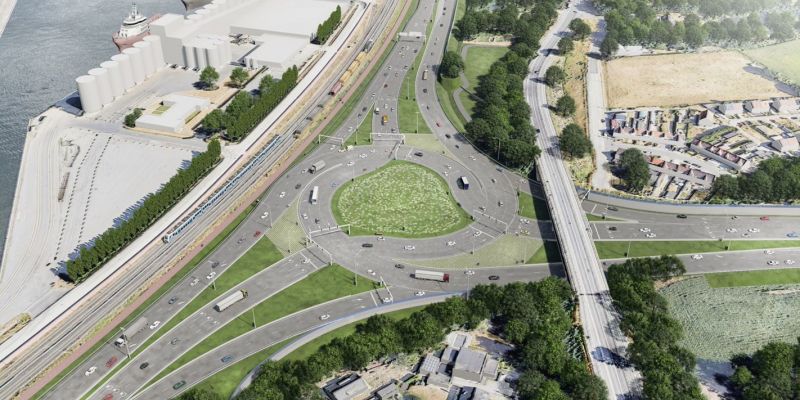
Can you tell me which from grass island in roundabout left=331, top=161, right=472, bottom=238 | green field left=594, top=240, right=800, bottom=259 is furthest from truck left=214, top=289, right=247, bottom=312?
green field left=594, top=240, right=800, bottom=259

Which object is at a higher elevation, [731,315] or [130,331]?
[731,315]

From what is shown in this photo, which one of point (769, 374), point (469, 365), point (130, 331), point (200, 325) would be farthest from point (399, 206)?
point (769, 374)

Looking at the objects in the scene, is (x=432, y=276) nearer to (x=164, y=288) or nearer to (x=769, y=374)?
(x=164, y=288)

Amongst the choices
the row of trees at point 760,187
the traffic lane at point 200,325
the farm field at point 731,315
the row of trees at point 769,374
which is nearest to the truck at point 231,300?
the traffic lane at point 200,325

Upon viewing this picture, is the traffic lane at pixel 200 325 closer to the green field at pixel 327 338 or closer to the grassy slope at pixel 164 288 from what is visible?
the grassy slope at pixel 164 288

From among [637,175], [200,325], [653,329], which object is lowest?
[200,325]

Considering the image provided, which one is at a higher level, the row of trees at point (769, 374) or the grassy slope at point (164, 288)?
the row of trees at point (769, 374)

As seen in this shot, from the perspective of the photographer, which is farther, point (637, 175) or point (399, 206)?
point (637, 175)
